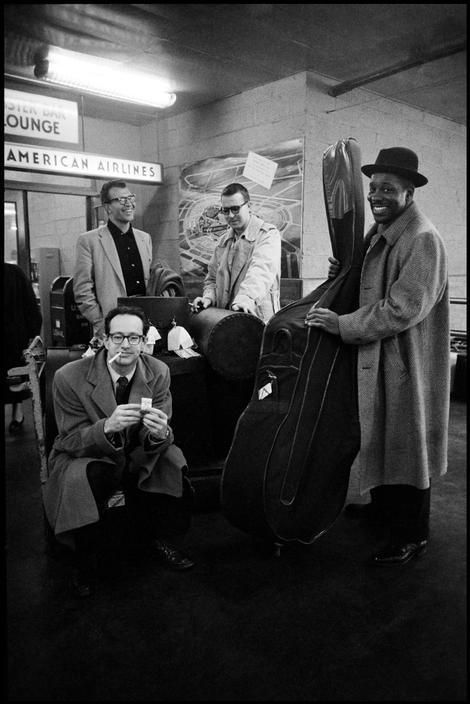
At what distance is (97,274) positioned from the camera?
3689 mm

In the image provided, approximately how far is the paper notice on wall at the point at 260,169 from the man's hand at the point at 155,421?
10.5 feet

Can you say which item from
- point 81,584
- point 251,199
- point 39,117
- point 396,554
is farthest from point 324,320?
point 39,117

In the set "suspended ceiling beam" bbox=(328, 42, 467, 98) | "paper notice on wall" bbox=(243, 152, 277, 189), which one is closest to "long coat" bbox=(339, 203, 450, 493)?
"suspended ceiling beam" bbox=(328, 42, 467, 98)

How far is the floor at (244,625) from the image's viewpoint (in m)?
1.64

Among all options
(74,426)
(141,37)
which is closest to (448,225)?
(141,37)

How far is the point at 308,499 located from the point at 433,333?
86cm

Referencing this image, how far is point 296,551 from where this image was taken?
247 centimetres

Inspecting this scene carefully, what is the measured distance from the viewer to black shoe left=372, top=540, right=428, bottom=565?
232 centimetres

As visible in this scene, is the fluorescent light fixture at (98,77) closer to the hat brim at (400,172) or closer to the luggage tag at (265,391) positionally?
the hat brim at (400,172)

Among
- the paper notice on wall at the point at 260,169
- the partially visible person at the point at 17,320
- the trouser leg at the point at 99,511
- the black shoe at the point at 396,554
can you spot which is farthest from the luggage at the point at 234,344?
the paper notice on wall at the point at 260,169

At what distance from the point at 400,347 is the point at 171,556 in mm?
1304

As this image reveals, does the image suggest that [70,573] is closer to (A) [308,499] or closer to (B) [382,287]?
(A) [308,499]

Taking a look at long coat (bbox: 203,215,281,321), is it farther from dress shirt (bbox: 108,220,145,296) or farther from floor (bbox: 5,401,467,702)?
floor (bbox: 5,401,467,702)

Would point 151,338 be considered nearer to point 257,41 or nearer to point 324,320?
point 324,320
